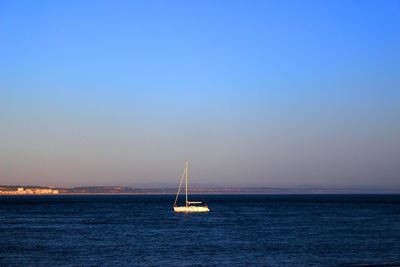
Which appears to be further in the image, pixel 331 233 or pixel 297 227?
pixel 297 227

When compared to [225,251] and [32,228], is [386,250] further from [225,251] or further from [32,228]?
[32,228]

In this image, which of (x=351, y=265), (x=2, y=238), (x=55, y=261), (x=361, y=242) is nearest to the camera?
(x=351, y=265)

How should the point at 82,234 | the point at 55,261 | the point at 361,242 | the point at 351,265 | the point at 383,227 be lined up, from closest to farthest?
the point at 351,265, the point at 55,261, the point at 361,242, the point at 82,234, the point at 383,227

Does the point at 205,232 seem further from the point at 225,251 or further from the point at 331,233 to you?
the point at 225,251

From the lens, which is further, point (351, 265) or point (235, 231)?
point (235, 231)

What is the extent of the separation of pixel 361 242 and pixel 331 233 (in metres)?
11.6

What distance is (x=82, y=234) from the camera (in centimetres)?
7462

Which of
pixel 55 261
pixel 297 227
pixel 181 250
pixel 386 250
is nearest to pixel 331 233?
pixel 297 227

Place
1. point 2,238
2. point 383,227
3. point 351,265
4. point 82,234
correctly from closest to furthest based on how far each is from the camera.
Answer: point 351,265
point 2,238
point 82,234
point 383,227

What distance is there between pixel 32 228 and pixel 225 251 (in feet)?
124

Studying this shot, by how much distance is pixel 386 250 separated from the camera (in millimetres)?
56438

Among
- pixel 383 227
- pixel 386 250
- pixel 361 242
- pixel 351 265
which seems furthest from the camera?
pixel 383 227

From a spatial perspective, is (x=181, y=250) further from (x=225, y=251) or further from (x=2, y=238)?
(x=2, y=238)

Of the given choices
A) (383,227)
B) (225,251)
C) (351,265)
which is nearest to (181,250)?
(225,251)
